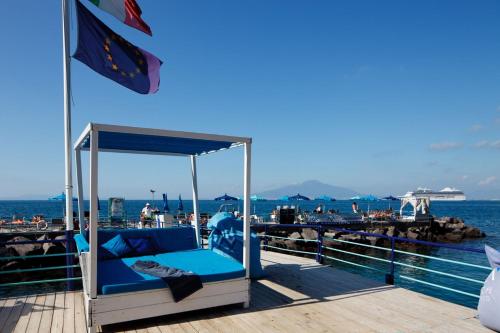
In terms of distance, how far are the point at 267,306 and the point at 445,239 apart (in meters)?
28.9

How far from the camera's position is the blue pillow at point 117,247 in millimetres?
5996

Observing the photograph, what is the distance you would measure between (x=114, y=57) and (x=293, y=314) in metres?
5.25

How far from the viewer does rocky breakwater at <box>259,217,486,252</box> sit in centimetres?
2184

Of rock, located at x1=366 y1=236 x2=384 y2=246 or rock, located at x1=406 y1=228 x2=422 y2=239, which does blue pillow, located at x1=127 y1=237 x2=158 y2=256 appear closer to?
rock, located at x1=366 y1=236 x2=384 y2=246

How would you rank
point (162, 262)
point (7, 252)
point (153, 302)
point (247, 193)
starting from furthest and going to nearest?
1. point (7, 252)
2. point (162, 262)
3. point (247, 193)
4. point (153, 302)

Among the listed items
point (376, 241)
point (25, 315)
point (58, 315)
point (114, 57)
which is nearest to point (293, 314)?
point (58, 315)

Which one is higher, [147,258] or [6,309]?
[147,258]

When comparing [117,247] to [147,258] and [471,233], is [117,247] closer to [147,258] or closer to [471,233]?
[147,258]

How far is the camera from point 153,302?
4445 mm

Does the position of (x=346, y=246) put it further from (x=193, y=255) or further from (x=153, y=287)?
(x=153, y=287)

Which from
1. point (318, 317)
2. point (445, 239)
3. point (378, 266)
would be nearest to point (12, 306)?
point (318, 317)

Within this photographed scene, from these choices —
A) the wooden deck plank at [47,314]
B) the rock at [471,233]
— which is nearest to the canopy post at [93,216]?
the wooden deck plank at [47,314]

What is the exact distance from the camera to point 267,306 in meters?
5.09

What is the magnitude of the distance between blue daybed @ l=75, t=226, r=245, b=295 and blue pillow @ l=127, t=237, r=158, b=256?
0.08m
